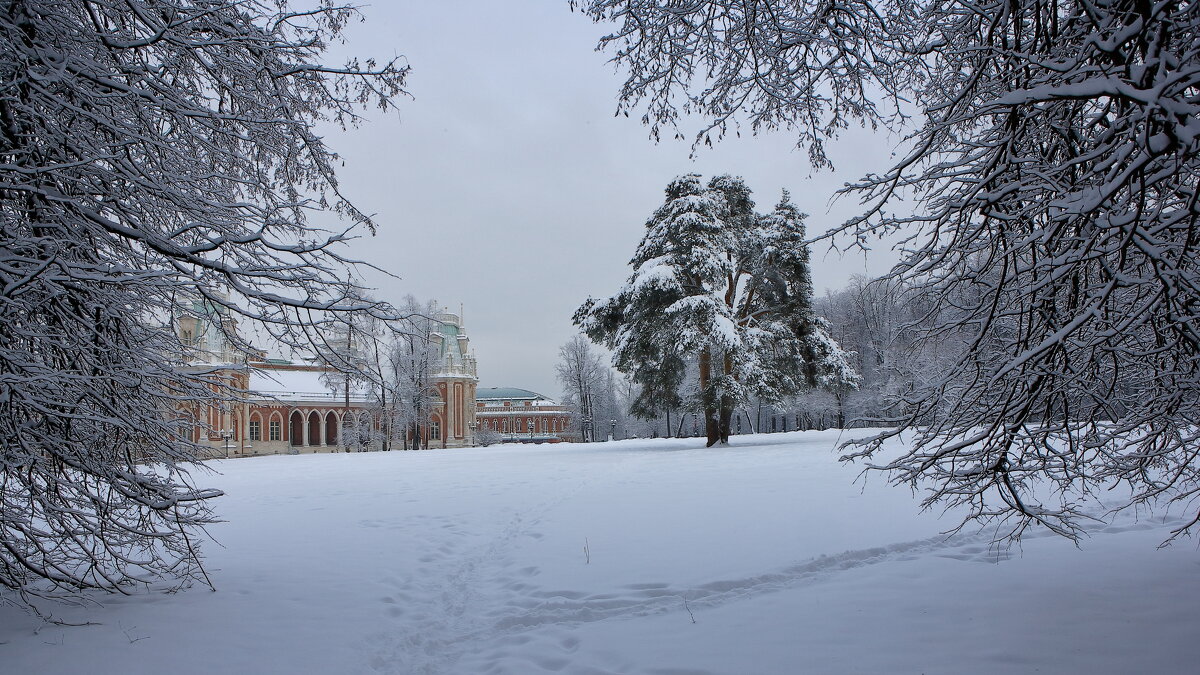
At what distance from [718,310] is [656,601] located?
1569cm

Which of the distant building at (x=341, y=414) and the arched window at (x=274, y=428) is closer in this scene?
the distant building at (x=341, y=414)

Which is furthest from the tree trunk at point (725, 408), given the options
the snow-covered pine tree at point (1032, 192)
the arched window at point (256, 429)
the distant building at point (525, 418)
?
the distant building at point (525, 418)

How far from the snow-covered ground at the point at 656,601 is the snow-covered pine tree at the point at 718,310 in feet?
38.6

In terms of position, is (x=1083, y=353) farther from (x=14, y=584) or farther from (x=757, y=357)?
(x=757, y=357)

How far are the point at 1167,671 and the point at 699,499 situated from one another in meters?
6.26

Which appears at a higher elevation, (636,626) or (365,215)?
(365,215)

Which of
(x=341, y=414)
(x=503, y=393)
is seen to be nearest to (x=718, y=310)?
(x=341, y=414)

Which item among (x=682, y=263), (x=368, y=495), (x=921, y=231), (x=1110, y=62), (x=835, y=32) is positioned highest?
(x=682, y=263)

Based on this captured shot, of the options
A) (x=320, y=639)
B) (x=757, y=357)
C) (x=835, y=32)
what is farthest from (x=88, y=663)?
(x=757, y=357)

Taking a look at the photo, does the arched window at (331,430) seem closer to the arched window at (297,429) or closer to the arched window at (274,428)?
the arched window at (297,429)

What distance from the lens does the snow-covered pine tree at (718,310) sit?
20.1m

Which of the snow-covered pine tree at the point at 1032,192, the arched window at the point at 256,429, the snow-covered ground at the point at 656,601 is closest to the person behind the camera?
the snow-covered pine tree at the point at 1032,192

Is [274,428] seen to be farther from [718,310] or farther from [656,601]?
[656,601]

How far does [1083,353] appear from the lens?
347 cm
